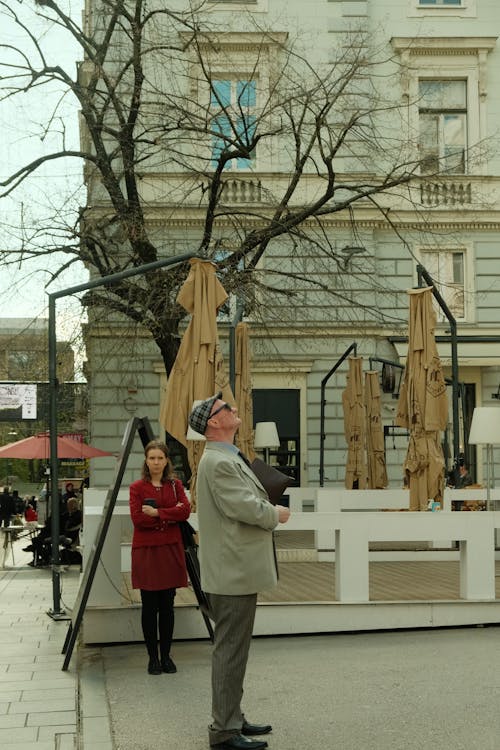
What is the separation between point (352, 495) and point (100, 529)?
280 inches

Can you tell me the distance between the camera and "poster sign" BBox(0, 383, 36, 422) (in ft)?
78.4

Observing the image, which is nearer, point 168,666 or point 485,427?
point 168,666

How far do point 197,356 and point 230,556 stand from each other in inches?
263

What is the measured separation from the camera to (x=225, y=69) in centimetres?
2486

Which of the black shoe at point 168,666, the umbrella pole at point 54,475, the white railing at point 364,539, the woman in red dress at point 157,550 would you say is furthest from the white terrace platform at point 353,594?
the black shoe at point 168,666

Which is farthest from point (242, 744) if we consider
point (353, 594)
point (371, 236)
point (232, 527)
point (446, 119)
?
point (446, 119)

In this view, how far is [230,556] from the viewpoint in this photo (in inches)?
242

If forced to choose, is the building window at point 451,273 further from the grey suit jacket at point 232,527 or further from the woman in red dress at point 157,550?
the grey suit jacket at point 232,527

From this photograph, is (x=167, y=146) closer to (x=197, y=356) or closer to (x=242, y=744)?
(x=197, y=356)

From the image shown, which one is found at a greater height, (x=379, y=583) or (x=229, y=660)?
(x=229, y=660)

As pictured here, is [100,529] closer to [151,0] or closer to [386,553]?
[386,553]

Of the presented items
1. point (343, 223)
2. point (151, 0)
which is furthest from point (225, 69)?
point (343, 223)

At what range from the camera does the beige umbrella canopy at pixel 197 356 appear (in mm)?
12219

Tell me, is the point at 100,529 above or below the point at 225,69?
below
